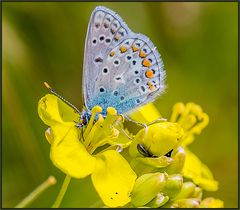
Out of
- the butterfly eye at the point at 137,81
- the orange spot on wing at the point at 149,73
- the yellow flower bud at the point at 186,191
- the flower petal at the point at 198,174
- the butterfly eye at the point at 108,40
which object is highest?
the butterfly eye at the point at 108,40

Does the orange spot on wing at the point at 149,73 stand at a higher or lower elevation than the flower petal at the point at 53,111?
higher

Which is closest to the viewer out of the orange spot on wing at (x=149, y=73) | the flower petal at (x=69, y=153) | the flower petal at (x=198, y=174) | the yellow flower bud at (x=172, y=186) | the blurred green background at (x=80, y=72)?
the flower petal at (x=69, y=153)

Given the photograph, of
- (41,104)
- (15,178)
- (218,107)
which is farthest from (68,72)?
(41,104)

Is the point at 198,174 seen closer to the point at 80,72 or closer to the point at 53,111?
the point at 53,111

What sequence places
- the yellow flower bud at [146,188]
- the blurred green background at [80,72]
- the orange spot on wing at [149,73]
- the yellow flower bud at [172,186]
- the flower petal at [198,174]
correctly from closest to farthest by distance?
the yellow flower bud at [146,188] < the yellow flower bud at [172,186] < the orange spot on wing at [149,73] < the flower petal at [198,174] < the blurred green background at [80,72]

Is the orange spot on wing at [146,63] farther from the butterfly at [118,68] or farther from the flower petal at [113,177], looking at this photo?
the flower petal at [113,177]

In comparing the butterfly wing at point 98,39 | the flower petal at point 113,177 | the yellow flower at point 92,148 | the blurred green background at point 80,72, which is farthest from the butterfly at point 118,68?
the blurred green background at point 80,72

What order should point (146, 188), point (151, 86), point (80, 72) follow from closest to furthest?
point (146, 188), point (151, 86), point (80, 72)

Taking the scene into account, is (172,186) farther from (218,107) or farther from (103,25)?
(218,107)

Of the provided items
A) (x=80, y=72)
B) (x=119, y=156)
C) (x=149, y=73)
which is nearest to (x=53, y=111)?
(x=119, y=156)
